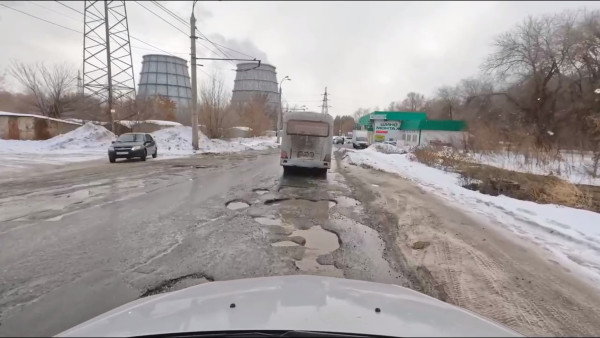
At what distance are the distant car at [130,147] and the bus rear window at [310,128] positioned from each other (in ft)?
32.3

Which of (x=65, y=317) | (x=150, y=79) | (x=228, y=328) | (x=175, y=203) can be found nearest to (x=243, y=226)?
(x=175, y=203)

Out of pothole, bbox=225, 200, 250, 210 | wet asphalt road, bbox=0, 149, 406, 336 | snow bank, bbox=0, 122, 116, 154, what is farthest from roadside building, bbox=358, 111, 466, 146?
pothole, bbox=225, 200, 250, 210

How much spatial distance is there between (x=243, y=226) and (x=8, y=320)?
380 centimetres

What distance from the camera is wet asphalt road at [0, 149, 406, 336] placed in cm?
375

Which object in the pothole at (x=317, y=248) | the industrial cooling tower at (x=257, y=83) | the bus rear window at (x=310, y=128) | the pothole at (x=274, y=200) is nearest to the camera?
the pothole at (x=317, y=248)

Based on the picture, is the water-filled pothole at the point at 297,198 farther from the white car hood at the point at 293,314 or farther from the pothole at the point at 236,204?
the white car hood at the point at 293,314

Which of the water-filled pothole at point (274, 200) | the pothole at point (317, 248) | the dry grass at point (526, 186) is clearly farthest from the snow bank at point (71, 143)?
the pothole at point (317, 248)

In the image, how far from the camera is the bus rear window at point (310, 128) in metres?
15.6

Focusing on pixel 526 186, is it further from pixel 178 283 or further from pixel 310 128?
pixel 178 283

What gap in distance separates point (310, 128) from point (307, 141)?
1.82 feet

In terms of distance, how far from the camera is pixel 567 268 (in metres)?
5.21

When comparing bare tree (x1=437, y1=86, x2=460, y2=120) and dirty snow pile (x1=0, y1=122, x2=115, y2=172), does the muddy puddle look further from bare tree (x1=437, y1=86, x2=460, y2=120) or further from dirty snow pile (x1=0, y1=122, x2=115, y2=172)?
bare tree (x1=437, y1=86, x2=460, y2=120)

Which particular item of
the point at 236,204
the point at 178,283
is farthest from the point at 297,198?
the point at 178,283

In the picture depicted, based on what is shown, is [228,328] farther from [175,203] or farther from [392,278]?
[175,203]
